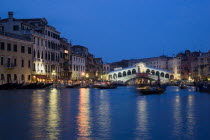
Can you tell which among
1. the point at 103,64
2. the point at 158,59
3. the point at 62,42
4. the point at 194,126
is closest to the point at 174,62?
the point at 158,59

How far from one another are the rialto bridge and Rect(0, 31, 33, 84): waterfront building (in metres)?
39.4

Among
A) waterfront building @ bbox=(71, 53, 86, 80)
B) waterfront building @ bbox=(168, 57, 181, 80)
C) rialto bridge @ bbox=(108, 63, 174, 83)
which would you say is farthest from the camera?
waterfront building @ bbox=(168, 57, 181, 80)

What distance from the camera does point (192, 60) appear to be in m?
94.5

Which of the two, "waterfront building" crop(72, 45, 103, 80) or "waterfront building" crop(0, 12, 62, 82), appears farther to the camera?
"waterfront building" crop(72, 45, 103, 80)

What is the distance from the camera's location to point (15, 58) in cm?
4712

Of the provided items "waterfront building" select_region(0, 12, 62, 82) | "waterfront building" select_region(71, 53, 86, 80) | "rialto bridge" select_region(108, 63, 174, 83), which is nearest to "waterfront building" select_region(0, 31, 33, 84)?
"waterfront building" select_region(0, 12, 62, 82)

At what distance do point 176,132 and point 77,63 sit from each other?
212ft

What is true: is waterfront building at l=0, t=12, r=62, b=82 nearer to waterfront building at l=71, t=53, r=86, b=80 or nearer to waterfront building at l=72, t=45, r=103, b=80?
waterfront building at l=71, t=53, r=86, b=80

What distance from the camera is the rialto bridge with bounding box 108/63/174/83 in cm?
8638

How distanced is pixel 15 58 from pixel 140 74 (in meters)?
42.4

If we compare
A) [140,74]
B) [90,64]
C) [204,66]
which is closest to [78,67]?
[90,64]

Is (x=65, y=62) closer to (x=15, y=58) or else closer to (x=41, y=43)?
(x=41, y=43)

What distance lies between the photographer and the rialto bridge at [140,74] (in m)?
86.4

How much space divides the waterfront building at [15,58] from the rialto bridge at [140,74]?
1551 inches
